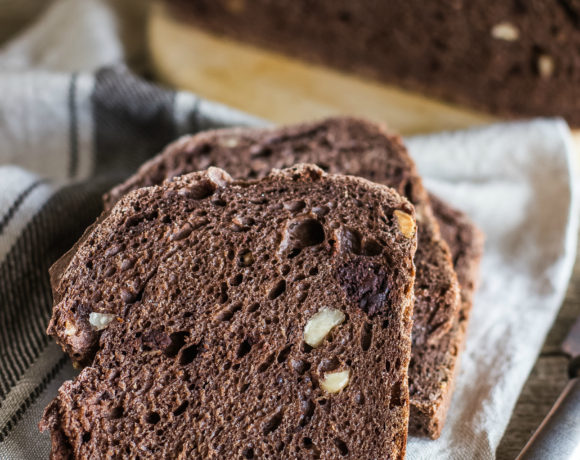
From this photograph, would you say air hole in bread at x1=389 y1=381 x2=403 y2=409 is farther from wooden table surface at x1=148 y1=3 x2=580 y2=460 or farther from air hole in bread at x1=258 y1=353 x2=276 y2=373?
wooden table surface at x1=148 y1=3 x2=580 y2=460

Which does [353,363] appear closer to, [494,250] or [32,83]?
[494,250]

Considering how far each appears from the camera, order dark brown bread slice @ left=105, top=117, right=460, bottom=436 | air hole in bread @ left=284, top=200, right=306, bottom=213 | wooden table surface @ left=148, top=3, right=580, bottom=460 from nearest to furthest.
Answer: air hole in bread @ left=284, top=200, right=306, bottom=213, dark brown bread slice @ left=105, top=117, right=460, bottom=436, wooden table surface @ left=148, top=3, right=580, bottom=460

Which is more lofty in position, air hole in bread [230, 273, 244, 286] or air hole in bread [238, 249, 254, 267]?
air hole in bread [238, 249, 254, 267]

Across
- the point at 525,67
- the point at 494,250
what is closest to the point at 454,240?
the point at 494,250

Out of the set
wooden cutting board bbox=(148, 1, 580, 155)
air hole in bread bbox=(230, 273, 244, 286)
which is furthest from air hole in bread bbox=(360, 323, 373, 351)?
wooden cutting board bbox=(148, 1, 580, 155)

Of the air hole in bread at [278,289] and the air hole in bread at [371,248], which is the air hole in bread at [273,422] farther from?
the air hole in bread at [371,248]

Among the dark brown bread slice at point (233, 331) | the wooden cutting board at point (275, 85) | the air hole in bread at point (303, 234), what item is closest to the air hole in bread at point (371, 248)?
the dark brown bread slice at point (233, 331)

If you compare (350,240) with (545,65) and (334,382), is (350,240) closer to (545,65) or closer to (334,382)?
(334,382)

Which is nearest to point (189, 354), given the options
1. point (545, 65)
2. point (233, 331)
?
point (233, 331)
